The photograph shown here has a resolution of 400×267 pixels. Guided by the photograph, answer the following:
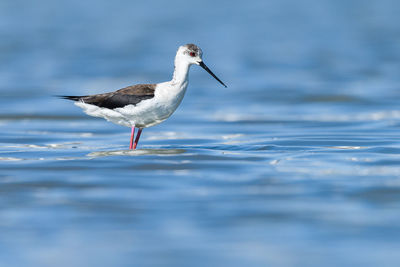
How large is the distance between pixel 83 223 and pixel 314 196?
2.43m

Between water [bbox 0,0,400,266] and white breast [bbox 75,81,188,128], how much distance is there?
0.51 meters

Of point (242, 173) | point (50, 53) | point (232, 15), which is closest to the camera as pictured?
point (242, 173)

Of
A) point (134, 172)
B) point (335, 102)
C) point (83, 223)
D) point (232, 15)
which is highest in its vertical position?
point (232, 15)

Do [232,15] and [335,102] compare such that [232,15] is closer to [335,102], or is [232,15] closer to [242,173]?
[335,102]

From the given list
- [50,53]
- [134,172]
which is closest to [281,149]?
[134,172]

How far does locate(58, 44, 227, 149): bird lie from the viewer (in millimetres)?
10758

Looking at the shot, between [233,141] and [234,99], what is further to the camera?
[234,99]

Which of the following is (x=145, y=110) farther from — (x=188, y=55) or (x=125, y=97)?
(x=188, y=55)

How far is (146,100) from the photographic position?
35.2 feet

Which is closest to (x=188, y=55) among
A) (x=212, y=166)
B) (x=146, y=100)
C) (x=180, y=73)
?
(x=180, y=73)

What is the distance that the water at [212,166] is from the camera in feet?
21.4

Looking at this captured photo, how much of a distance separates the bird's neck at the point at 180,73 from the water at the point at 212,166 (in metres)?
0.99

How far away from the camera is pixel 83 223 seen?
7180 mm

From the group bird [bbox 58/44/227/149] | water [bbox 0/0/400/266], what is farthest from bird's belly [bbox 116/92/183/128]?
water [bbox 0/0/400/266]
